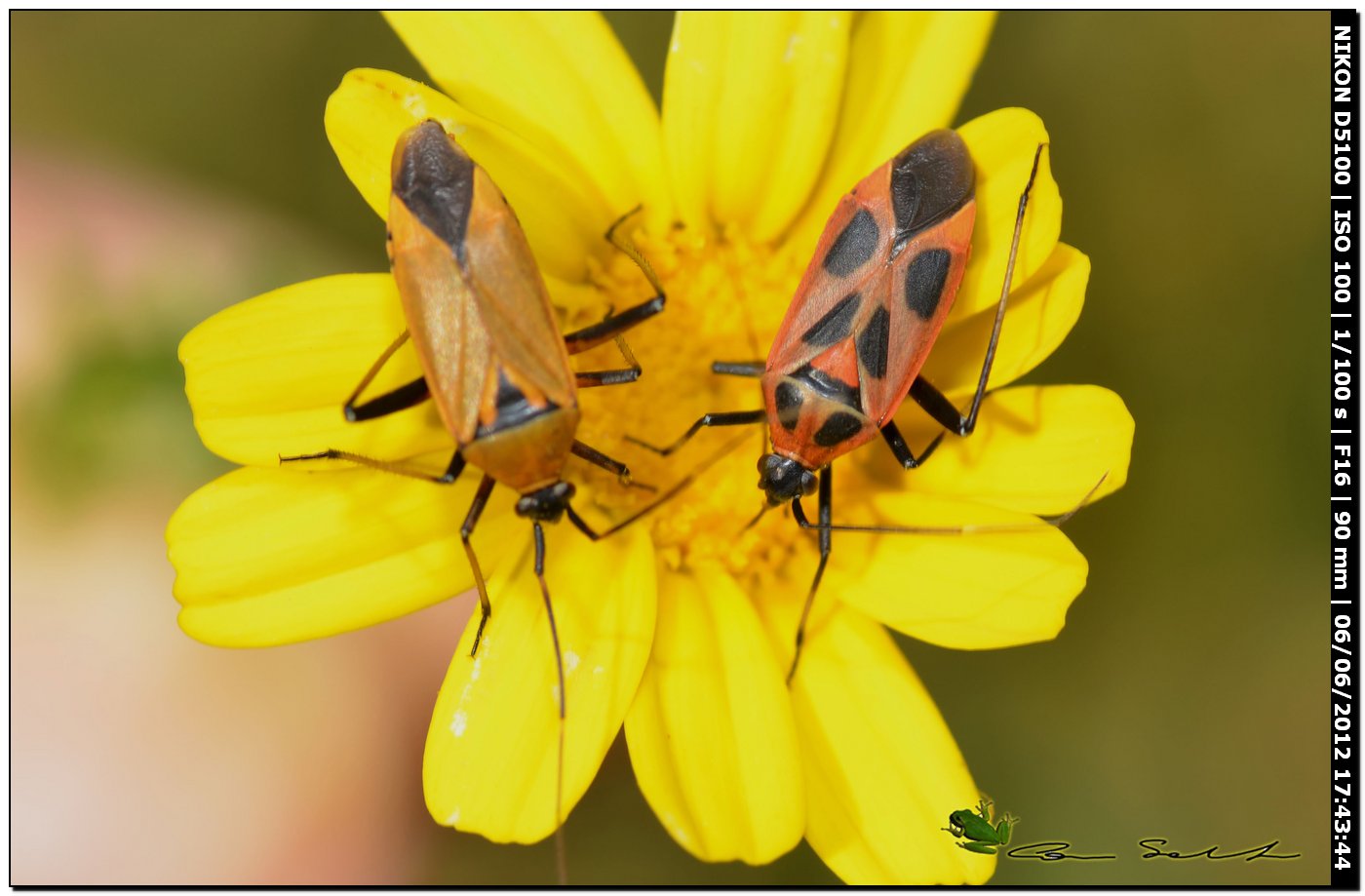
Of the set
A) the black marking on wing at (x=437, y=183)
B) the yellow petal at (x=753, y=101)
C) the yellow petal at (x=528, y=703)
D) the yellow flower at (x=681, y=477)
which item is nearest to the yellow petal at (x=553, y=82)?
→ the yellow flower at (x=681, y=477)

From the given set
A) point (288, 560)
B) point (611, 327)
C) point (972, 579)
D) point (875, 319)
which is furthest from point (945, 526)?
point (288, 560)

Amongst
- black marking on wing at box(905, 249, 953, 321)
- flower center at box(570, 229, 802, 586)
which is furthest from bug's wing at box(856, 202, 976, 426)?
flower center at box(570, 229, 802, 586)

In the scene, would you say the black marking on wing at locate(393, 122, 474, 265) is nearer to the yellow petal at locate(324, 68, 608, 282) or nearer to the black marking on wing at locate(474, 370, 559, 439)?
the yellow petal at locate(324, 68, 608, 282)

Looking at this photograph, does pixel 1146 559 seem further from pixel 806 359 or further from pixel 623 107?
pixel 623 107

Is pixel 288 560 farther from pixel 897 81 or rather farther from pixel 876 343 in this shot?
pixel 897 81

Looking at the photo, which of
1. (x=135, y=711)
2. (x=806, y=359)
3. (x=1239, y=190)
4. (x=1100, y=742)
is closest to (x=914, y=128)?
(x=806, y=359)
